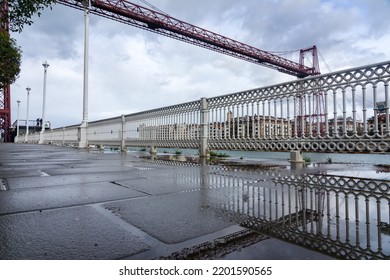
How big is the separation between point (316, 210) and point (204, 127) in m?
5.65

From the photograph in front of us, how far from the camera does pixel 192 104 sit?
26.2ft

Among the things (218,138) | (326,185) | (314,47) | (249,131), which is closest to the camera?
(326,185)

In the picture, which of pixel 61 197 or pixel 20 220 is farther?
pixel 61 197

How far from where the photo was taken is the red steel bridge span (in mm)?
29062

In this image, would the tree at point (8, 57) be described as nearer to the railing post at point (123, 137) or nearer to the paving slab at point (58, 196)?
the railing post at point (123, 137)

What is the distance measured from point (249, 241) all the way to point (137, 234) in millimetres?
610

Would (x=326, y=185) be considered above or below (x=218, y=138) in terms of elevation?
below

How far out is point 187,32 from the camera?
35406mm

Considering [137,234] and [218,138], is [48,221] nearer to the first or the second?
[137,234]

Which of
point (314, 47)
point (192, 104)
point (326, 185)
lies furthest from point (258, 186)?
point (314, 47)

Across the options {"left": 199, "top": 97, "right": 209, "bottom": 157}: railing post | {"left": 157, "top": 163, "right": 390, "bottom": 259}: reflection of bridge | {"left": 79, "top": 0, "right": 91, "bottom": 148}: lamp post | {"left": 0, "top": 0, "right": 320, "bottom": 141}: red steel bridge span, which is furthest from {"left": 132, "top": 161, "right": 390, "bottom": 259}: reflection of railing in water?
{"left": 0, "top": 0, "right": 320, "bottom": 141}: red steel bridge span

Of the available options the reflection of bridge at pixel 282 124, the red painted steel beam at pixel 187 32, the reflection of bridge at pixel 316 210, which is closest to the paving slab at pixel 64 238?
the reflection of bridge at pixel 316 210

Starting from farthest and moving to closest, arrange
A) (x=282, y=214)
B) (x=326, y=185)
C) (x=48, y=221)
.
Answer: (x=326, y=185) < (x=282, y=214) < (x=48, y=221)

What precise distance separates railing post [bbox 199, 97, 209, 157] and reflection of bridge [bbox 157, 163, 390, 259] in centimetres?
432
